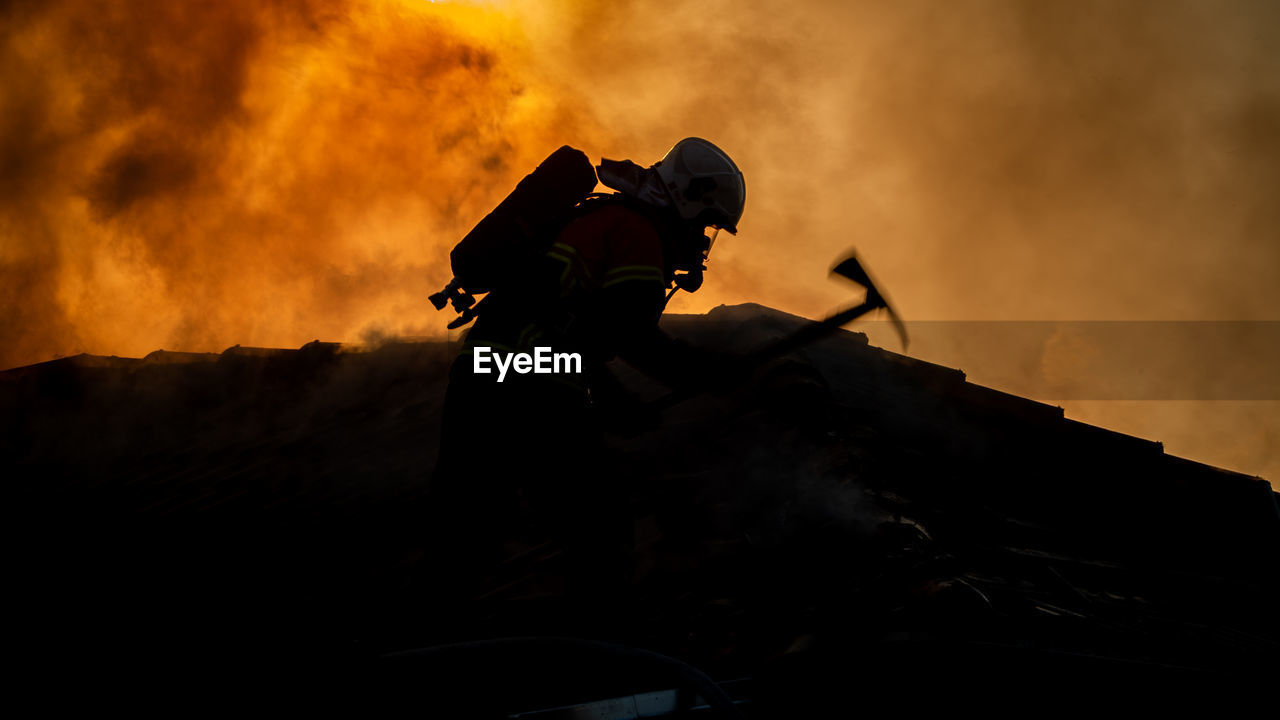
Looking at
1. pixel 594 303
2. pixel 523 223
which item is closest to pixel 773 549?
pixel 594 303

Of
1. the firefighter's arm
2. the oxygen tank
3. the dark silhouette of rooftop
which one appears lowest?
the dark silhouette of rooftop

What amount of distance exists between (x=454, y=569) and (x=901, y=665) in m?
1.79

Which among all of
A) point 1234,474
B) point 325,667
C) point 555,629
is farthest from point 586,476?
point 1234,474

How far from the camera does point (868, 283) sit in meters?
3.53

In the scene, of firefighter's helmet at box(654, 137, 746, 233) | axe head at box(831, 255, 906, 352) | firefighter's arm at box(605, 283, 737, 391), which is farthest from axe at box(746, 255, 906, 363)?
firefighter's helmet at box(654, 137, 746, 233)

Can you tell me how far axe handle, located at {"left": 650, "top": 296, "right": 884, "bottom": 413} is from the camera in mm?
3357

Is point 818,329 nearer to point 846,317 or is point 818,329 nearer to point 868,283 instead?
point 846,317

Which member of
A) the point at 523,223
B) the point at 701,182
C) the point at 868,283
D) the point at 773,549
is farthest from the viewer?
the point at 773,549

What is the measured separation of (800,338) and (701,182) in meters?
0.83

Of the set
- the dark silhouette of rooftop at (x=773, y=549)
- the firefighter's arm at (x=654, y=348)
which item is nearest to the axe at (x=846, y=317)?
the firefighter's arm at (x=654, y=348)

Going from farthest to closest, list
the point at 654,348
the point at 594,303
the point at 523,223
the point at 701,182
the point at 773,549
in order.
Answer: the point at 773,549, the point at 701,182, the point at 523,223, the point at 654,348, the point at 594,303

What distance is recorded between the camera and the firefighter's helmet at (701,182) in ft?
11.0

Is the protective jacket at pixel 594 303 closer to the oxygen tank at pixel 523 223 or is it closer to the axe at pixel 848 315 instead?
the oxygen tank at pixel 523 223

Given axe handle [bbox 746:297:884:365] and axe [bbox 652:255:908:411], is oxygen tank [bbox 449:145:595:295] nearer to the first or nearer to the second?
axe [bbox 652:255:908:411]
